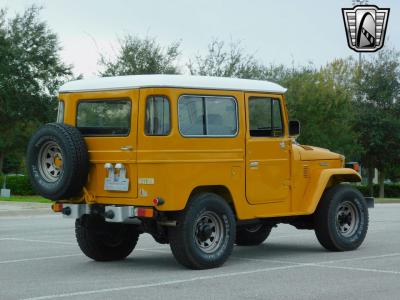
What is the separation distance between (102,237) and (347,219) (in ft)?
12.3

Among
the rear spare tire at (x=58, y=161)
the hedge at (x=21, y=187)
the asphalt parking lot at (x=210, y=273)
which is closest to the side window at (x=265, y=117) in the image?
the asphalt parking lot at (x=210, y=273)

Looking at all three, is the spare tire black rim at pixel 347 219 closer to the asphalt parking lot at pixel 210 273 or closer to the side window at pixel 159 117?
the asphalt parking lot at pixel 210 273

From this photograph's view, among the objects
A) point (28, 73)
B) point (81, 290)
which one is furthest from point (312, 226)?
point (28, 73)

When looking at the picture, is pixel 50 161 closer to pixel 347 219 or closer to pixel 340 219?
pixel 340 219

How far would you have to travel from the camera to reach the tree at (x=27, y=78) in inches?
1560

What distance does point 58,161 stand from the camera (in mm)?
10453

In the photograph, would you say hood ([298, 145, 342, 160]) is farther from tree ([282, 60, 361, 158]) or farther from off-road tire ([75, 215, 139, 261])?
tree ([282, 60, 361, 158])

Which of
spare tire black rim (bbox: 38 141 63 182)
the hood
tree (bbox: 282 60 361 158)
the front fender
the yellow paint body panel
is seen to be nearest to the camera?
the yellow paint body panel

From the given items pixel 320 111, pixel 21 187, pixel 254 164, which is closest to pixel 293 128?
pixel 254 164

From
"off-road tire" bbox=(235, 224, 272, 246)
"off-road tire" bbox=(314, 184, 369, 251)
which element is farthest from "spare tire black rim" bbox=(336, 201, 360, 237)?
"off-road tire" bbox=(235, 224, 272, 246)

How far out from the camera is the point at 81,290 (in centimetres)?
859

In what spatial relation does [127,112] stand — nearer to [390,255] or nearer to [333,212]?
[333,212]

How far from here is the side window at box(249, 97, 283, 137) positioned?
11.1 meters

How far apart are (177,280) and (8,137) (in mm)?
32855
